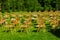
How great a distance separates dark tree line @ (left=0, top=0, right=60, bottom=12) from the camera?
2658 centimetres

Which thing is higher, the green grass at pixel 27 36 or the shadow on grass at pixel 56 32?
the green grass at pixel 27 36

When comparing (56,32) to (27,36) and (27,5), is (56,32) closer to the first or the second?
(27,36)

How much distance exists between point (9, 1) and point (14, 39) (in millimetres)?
13805

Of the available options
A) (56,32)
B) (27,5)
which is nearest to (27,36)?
(56,32)

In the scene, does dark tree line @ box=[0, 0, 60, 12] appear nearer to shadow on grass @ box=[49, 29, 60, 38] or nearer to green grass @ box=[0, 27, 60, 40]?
shadow on grass @ box=[49, 29, 60, 38]

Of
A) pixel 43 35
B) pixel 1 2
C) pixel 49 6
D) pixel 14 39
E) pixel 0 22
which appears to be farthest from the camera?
pixel 49 6

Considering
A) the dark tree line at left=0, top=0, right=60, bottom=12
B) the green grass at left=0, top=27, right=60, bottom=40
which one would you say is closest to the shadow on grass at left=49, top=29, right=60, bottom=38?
the green grass at left=0, top=27, right=60, bottom=40

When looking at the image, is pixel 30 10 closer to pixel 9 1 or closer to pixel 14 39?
pixel 9 1

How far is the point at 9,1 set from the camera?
26.7m

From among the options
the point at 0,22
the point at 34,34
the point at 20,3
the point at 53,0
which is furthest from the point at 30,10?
the point at 34,34

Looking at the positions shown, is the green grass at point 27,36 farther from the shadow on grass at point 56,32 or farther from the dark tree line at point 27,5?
the dark tree line at point 27,5

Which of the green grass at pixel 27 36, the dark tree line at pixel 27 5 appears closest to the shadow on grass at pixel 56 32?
the green grass at pixel 27 36

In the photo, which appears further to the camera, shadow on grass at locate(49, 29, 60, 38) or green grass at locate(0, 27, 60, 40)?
shadow on grass at locate(49, 29, 60, 38)

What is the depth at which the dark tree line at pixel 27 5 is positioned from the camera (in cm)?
2658
